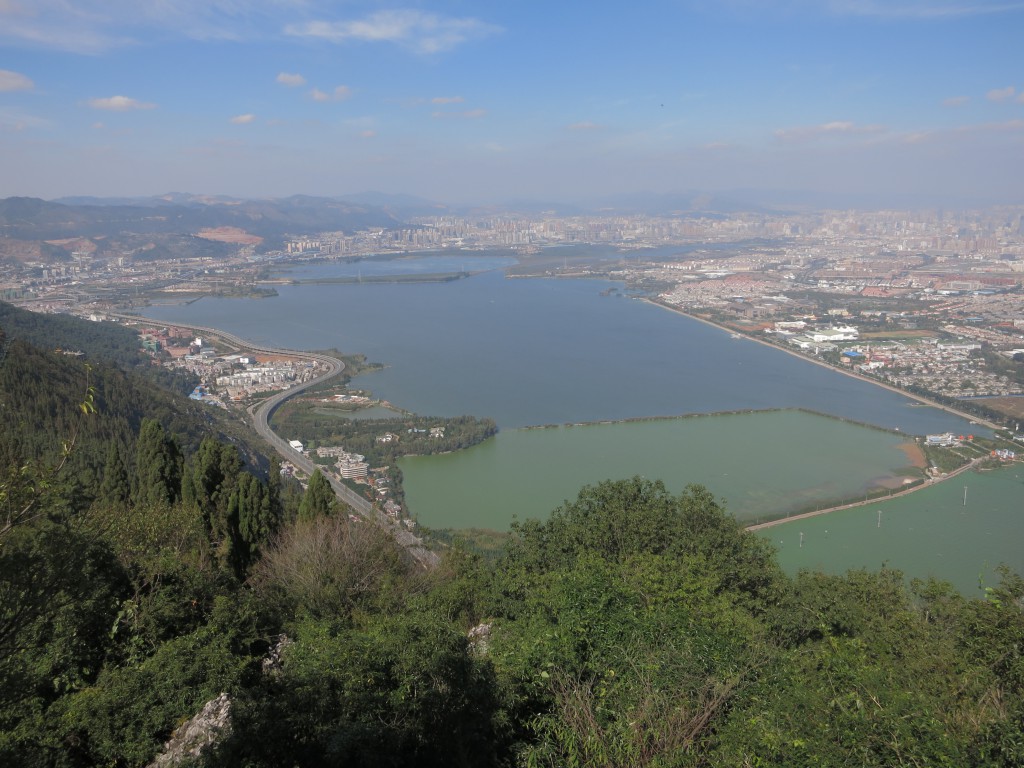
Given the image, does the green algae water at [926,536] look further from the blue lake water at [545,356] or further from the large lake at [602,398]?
the blue lake water at [545,356]

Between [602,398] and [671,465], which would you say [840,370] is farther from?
[671,465]

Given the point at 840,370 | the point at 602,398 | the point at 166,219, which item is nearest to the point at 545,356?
the point at 602,398

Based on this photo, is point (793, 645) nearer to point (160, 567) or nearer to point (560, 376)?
point (160, 567)

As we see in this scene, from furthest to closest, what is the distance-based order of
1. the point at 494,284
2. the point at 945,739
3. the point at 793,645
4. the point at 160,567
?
the point at 494,284 < the point at 793,645 < the point at 160,567 < the point at 945,739

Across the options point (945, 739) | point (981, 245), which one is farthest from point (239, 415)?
A: point (981, 245)

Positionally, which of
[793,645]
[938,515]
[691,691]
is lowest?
[938,515]

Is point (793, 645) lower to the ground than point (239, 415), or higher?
higher

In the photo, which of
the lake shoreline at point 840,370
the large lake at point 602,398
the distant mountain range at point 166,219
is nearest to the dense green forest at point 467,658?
the large lake at point 602,398
